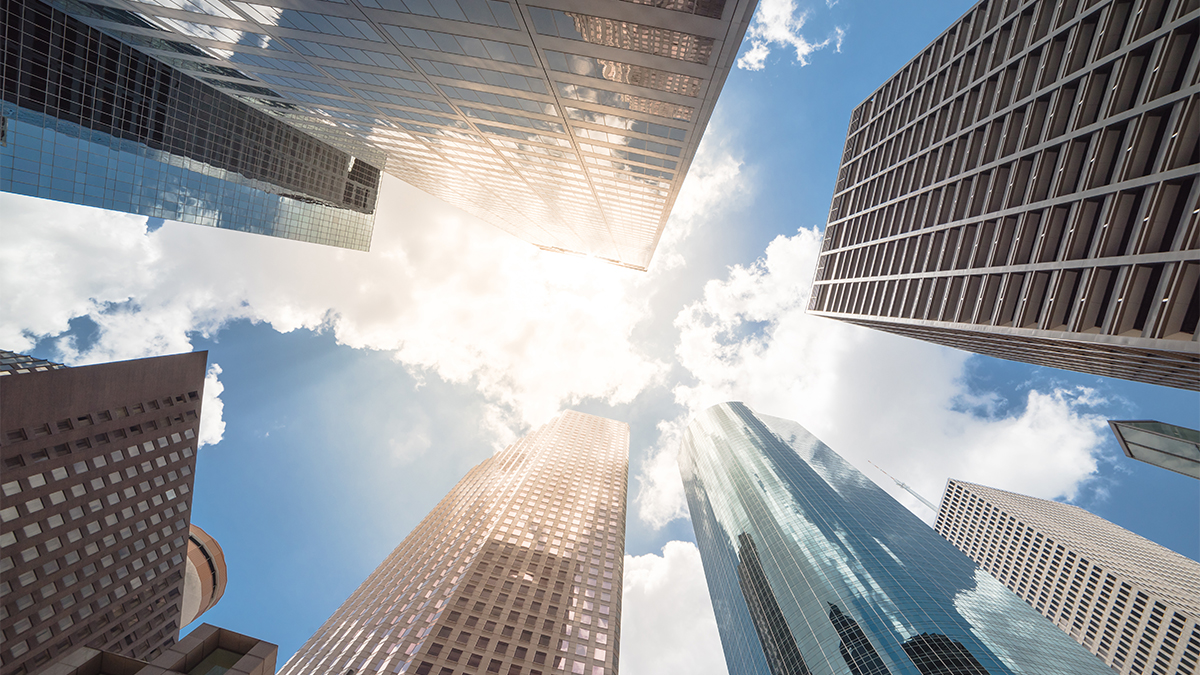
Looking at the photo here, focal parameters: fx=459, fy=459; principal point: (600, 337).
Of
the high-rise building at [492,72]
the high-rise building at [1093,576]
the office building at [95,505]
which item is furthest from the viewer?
the high-rise building at [1093,576]

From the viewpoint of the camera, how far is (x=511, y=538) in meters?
96.3

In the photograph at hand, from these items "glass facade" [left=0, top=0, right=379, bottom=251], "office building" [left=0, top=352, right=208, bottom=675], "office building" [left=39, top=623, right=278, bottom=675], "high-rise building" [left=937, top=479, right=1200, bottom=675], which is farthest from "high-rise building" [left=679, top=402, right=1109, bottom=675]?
"glass facade" [left=0, top=0, right=379, bottom=251]

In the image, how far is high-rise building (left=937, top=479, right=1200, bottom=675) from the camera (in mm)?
112812

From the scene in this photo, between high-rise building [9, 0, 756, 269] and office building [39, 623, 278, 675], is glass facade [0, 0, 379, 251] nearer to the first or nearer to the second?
high-rise building [9, 0, 756, 269]

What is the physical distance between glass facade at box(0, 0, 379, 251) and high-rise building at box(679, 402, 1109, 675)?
113492 mm

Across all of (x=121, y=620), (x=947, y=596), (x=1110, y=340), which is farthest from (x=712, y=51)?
(x=947, y=596)

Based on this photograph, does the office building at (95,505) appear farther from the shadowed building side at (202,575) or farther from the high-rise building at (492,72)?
the high-rise building at (492,72)

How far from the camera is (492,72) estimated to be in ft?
84.8

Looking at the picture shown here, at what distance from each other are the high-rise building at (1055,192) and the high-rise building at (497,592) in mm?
64253

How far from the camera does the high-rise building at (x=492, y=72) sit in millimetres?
20250

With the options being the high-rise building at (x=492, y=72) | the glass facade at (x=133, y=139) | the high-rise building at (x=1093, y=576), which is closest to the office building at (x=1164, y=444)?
the high-rise building at (x=492, y=72)

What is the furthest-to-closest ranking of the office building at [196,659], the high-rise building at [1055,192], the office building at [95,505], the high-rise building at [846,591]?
the high-rise building at [846,591] → the office building at [95,505] → the high-rise building at [1055,192] → the office building at [196,659]

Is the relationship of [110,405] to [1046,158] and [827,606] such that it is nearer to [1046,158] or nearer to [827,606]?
[1046,158]

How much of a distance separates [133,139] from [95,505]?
147 ft
